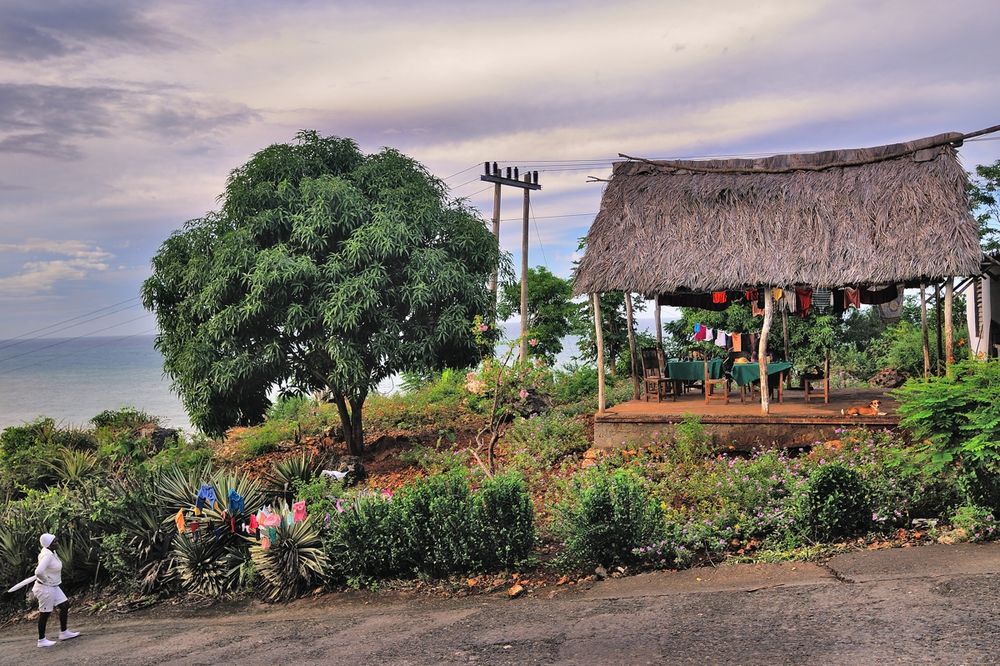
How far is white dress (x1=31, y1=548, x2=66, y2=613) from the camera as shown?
8867 mm

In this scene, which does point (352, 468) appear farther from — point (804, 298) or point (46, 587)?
point (804, 298)

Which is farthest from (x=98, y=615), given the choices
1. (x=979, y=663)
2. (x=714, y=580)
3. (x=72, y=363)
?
(x=72, y=363)

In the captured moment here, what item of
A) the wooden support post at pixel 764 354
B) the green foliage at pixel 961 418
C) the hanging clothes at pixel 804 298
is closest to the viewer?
the green foliage at pixel 961 418

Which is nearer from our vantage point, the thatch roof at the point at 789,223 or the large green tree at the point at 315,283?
the thatch roof at the point at 789,223

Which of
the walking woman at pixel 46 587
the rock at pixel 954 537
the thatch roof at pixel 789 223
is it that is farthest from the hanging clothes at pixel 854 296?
the walking woman at pixel 46 587

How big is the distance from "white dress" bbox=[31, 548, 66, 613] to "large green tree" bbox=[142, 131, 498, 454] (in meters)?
5.15

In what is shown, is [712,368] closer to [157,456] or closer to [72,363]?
[157,456]

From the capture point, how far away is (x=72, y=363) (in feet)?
336

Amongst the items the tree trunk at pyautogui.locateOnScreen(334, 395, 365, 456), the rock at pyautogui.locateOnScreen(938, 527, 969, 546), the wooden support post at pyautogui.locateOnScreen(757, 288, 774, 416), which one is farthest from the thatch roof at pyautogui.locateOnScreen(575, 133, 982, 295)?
the tree trunk at pyautogui.locateOnScreen(334, 395, 365, 456)

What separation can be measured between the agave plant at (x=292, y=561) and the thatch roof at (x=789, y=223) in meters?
5.86

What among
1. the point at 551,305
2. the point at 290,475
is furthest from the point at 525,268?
the point at 290,475

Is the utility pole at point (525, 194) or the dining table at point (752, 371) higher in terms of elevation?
the utility pole at point (525, 194)

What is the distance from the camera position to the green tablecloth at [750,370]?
1379 cm

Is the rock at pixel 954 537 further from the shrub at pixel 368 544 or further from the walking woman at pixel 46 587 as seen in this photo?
the walking woman at pixel 46 587
